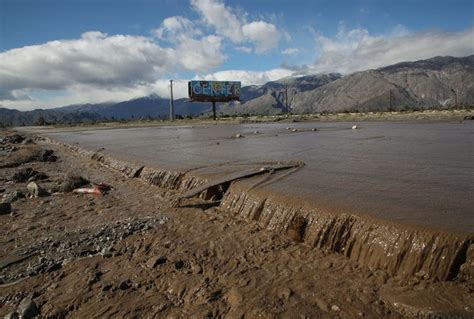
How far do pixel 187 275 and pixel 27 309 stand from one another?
192cm

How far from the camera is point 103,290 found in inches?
178

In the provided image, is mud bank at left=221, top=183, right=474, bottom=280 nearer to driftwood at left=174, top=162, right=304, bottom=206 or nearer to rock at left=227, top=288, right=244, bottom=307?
rock at left=227, top=288, right=244, bottom=307

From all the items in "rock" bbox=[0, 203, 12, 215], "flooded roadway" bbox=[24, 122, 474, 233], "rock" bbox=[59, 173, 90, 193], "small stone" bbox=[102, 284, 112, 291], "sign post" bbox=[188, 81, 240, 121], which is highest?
"sign post" bbox=[188, 81, 240, 121]

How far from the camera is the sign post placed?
67.9 metres

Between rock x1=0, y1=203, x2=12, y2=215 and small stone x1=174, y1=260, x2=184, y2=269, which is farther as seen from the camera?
rock x1=0, y1=203, x2=12, y2=215

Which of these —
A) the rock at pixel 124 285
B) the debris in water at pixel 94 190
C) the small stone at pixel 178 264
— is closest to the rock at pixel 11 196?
the debris in water at pixel 94 190

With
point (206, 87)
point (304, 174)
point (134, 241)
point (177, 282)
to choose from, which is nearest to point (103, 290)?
point (177, 282)

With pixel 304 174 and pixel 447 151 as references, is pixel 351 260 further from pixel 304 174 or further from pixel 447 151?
pixel 447 151

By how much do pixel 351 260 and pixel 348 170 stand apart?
13.8 feet

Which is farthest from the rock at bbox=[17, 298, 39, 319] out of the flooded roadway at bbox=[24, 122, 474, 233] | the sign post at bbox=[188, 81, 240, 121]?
the sign post at bbox=[188, 81, 240, 121]

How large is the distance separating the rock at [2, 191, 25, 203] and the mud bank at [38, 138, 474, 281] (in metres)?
5.66

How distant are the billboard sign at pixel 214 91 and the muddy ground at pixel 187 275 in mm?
62198

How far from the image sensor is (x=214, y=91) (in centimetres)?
7044

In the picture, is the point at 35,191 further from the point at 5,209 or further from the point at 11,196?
the point at 5,209
